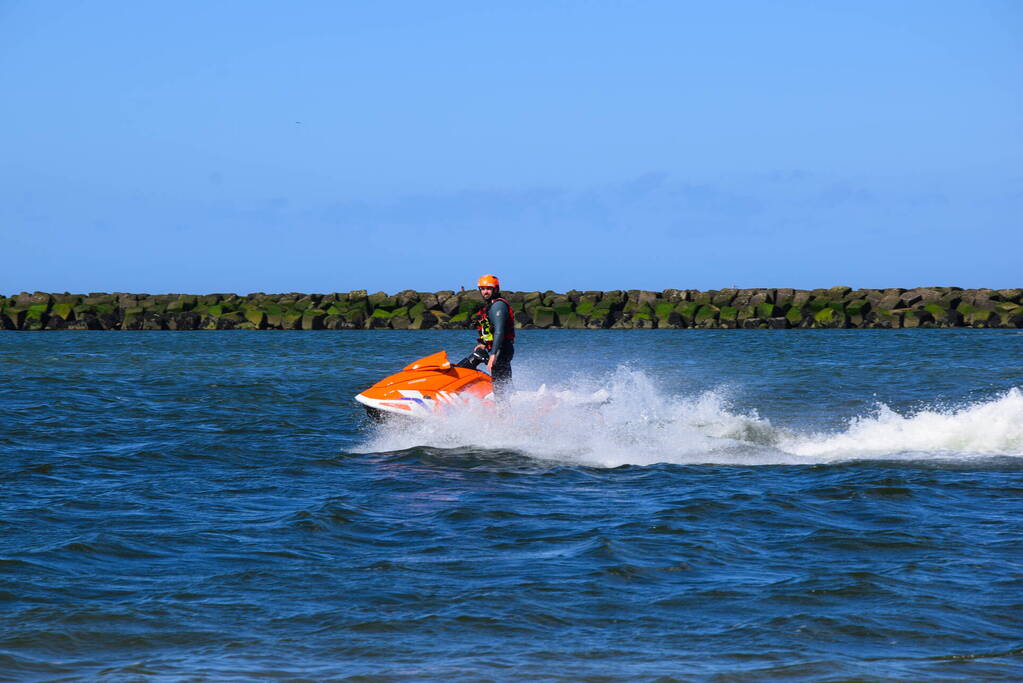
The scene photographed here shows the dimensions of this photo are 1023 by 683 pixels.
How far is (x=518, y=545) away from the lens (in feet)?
24.6

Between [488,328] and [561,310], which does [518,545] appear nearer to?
[488,328]

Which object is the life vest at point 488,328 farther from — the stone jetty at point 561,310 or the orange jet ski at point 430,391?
the stone jetty at point 561,310

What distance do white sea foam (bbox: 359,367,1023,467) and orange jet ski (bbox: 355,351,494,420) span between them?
0.44 ft

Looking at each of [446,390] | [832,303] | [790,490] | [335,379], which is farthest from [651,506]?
[832,303]

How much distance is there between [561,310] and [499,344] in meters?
40.1

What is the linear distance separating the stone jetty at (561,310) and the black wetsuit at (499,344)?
38788 mm

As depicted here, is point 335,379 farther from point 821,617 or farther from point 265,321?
point 265,321

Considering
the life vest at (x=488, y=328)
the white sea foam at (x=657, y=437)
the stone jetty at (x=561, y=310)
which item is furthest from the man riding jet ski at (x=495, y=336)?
the stone jetty at (x=561, y=310)

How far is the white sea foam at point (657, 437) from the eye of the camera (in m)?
11.7

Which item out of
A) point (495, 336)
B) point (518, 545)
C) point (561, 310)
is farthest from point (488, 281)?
point (561, 310)

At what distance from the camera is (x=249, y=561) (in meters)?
7.11

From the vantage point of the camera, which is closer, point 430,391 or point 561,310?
point 430,391

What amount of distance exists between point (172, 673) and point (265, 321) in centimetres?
4980

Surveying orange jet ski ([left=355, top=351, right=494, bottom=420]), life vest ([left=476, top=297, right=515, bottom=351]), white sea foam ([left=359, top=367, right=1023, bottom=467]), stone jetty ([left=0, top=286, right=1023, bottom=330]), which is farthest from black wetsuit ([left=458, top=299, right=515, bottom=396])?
stone jetty ([left=0, top=286, right=1023, bottom=330])
